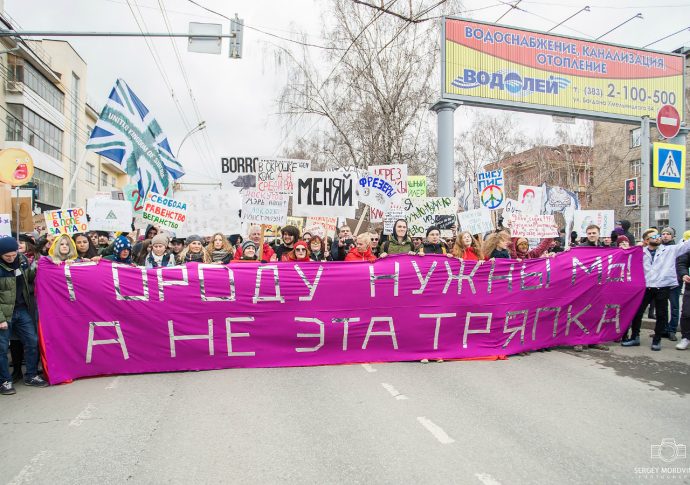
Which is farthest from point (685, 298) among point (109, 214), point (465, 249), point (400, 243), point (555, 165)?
point (555, 165)

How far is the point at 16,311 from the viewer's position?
223 inches

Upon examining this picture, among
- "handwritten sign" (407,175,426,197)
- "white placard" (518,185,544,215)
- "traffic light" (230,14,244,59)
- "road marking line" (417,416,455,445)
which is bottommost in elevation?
"road marking line" (417,416,455,445)

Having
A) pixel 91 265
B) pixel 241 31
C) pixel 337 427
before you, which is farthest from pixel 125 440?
pixel 241 31

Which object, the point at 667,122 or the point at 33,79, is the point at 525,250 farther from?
the point at 33,79

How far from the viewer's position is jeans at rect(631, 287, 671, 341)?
7350mm

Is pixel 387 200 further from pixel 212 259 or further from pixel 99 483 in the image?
pixel 99 483

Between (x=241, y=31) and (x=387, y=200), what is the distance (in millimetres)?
4983

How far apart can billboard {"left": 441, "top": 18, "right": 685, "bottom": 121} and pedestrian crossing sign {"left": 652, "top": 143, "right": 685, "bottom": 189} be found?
472 cm

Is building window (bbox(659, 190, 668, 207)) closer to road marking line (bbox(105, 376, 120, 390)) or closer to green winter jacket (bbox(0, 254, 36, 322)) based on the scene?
road marking line (bbox(105, 376, 120, 390))

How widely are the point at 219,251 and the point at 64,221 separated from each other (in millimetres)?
2990

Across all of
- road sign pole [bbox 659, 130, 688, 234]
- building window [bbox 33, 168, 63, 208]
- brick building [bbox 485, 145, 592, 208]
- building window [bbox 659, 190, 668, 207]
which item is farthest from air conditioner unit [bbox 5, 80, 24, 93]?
building window [bbox 659, 190, 668, 207]

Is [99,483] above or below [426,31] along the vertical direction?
below

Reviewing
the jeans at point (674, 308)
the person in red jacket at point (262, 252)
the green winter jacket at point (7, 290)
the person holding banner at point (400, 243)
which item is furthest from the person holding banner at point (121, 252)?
the jeans at point (674, 308)

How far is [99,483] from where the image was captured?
10.7 ft
